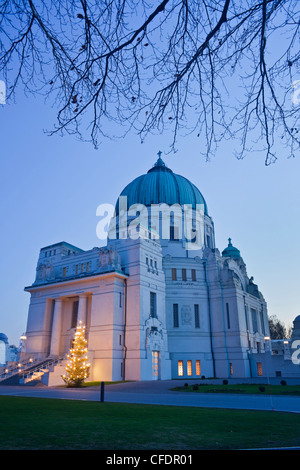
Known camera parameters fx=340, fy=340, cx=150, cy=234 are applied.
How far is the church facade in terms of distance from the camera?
42.7 metres

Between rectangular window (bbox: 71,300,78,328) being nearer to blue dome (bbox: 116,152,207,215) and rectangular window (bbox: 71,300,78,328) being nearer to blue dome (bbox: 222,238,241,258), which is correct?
blue dome (bbox: 116,152,207,215)

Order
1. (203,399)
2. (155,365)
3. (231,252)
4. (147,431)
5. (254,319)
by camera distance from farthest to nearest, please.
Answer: (231,252) < (254,319) < (155,365) < (203,399) < (147,431)

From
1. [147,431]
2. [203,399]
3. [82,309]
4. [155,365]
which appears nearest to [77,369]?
[82,309]

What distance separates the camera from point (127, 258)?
4634 centimetres

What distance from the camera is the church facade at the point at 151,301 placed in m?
42.7

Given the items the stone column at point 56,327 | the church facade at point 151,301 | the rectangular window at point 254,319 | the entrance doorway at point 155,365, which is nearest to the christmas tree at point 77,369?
the church facade at point 151,301

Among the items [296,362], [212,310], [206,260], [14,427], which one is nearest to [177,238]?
[206,260]

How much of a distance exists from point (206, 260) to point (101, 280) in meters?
19.0

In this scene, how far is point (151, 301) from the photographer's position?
4694 cm

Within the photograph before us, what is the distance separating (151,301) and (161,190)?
20.9 m

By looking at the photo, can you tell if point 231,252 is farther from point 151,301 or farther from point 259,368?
point 151,301

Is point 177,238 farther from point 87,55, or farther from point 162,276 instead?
point 87,55
